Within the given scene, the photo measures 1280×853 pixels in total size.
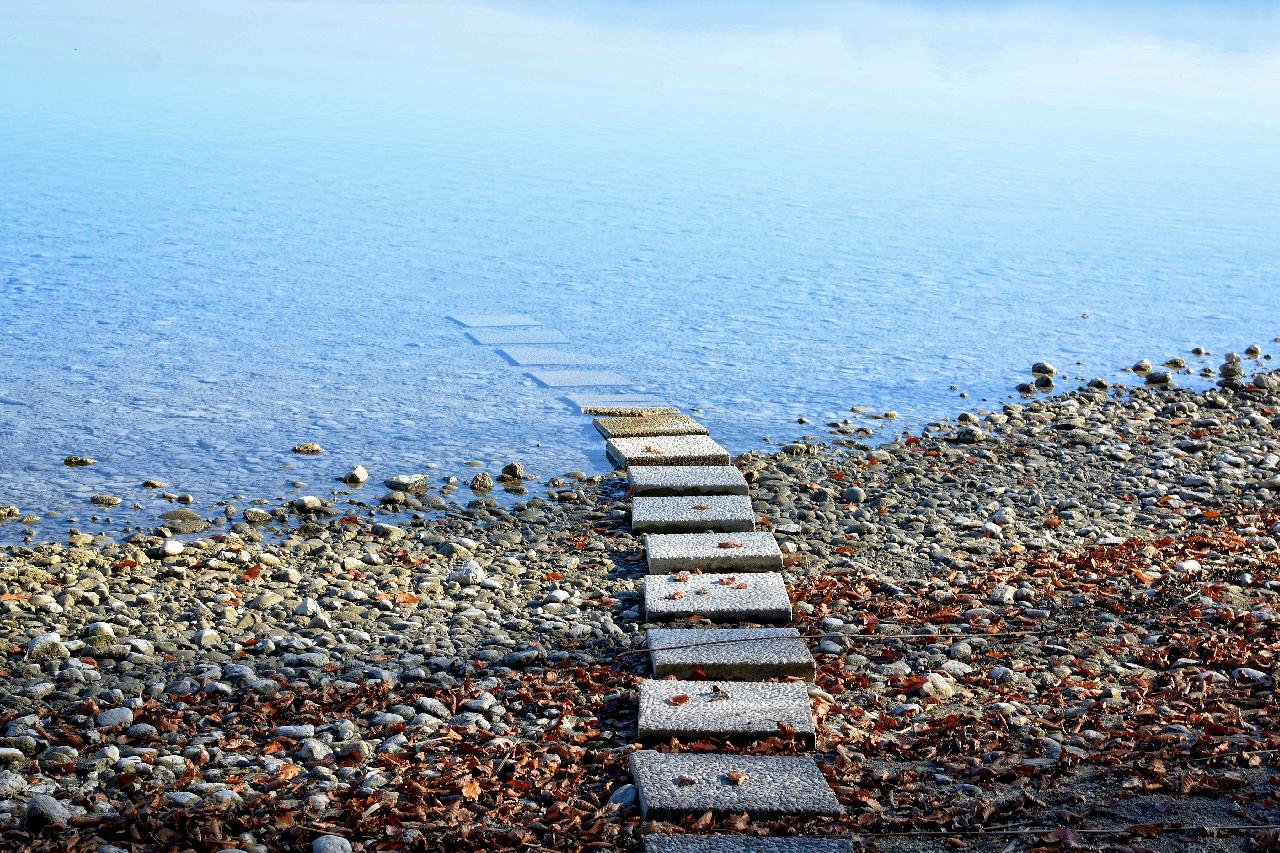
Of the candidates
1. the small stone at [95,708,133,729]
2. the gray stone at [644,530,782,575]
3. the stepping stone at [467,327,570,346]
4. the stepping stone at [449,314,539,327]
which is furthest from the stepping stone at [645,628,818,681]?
the stepping stone at [449,314,539,327]

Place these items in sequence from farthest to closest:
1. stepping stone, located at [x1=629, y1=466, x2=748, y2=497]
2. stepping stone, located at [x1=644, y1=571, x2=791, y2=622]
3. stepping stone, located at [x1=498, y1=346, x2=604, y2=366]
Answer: stepping stone, located at [x1=498, y1=346, x2=604, y2=366], stepping stone, located at [x1=629, y1=466, x2=748, y2=497], stepping stone, located at [x1=644, y1=571, x2=791, y2=622]

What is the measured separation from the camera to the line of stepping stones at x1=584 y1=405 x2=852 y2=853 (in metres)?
3.75

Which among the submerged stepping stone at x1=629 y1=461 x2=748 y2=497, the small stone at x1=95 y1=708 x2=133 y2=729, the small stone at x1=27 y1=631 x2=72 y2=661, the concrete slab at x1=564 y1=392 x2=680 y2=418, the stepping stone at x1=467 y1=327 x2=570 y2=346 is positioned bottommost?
the small stone at x1=27 y1=631 x2=72 y2=661

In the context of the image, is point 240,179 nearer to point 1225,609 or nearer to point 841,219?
point 841,219

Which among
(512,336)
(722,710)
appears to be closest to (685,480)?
(722,710)

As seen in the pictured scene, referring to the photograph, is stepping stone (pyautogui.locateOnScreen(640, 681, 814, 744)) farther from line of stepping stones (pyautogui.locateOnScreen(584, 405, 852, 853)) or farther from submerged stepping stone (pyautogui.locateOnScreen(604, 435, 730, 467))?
submerged stepping stone (pyautogui.locateOnScreen(604, 435, 730, 467))

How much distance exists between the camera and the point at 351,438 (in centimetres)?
854

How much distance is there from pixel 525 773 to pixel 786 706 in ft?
3.03

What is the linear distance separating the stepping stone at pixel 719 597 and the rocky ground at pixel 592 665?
0.13 m

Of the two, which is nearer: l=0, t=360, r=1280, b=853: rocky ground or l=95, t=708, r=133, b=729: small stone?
l=0, t=360, r=1280, b=853: rocky ground

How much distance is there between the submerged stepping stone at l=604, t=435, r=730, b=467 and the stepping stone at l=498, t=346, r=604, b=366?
2348mm

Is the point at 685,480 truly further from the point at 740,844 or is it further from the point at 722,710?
the point at 740,844

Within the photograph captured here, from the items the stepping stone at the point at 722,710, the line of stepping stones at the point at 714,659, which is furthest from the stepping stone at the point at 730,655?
the stepping stone at the point at 722,710

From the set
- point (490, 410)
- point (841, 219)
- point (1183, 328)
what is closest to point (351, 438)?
point (490, 410)
